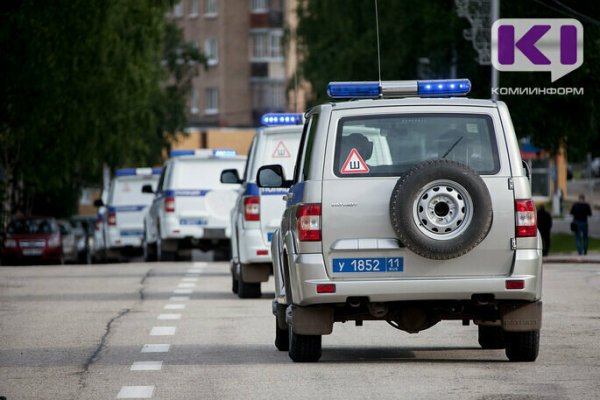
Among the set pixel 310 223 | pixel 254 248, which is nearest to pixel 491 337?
pixel 310 223

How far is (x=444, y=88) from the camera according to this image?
13.8 m

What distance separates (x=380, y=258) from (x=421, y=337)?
11.3ft

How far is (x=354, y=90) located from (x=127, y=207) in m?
30.9

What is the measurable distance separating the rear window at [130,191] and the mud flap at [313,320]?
3073 centimetres

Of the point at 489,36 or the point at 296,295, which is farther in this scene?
the point at 489,36

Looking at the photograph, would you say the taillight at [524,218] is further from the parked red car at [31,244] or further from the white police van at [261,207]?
the parked red car at [31,244]

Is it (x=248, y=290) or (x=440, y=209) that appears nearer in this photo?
(x=440, y=209)

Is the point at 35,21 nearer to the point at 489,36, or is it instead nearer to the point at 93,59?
the point at 93,59

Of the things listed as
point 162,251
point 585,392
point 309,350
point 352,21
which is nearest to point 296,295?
point 309,350

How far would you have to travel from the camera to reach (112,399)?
11328mm

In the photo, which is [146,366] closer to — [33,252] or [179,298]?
[179,298]

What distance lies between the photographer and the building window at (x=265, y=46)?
4519 inches

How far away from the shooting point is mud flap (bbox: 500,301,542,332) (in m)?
13.0

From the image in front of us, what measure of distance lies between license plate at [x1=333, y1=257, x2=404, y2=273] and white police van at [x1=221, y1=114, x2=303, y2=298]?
9005 millimetres
